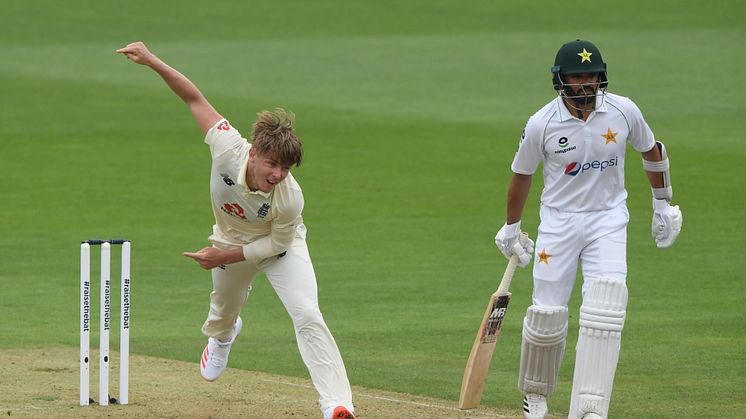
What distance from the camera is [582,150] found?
21.8 feet

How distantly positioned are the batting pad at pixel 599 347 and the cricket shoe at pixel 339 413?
103cm

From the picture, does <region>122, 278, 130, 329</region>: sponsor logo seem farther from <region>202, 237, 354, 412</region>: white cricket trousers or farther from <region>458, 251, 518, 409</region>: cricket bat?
<region>458, 251, 518, 409</region>: cricket bat

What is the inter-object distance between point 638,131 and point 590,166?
1.12 ft

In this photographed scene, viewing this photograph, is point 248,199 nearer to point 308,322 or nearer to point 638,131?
point 308,322

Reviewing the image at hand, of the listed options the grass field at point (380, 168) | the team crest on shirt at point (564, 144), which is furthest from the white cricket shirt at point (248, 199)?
the grass field at point (380, 168)

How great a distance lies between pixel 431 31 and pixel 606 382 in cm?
2548

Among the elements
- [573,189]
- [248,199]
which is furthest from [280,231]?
[573,189]

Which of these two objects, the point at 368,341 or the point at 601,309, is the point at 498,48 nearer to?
the point at 368,341

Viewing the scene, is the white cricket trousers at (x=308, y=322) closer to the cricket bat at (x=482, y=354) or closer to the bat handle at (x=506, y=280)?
the cricket bat at (x=482, y=354)

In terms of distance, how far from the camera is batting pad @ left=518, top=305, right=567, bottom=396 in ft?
22.1

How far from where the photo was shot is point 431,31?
31.4m

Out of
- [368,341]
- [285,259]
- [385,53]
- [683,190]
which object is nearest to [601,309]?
[285,259]

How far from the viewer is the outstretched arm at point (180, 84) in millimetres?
6676

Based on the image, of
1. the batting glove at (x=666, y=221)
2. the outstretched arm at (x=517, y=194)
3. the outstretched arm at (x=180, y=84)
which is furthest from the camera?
the batting glove at (x=666, y=221)
